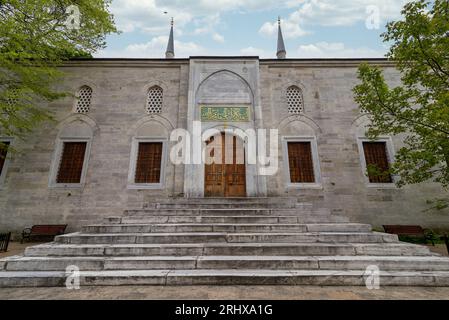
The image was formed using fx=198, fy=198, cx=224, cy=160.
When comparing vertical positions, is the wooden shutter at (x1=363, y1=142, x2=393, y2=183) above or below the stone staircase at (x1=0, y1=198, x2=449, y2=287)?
above

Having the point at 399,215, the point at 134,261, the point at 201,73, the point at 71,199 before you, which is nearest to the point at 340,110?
the point at 399,215

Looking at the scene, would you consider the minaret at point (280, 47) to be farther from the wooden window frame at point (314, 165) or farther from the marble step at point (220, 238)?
the marble step at point (220, 238)

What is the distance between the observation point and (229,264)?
127 inches

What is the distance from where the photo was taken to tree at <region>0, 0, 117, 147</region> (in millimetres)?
6570

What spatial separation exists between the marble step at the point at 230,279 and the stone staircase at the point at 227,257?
1 centimetres

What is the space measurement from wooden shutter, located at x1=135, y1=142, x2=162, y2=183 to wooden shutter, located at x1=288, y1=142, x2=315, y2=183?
19.4 ft

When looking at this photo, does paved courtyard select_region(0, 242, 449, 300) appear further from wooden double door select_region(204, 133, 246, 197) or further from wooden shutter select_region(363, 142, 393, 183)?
wooden shutter select_region(363, 142, 393, 183)

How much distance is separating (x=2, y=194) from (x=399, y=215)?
16.4 m

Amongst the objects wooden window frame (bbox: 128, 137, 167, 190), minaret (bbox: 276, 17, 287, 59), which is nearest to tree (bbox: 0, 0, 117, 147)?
wooden window frame (bbox: 128, 137, 167, 190)

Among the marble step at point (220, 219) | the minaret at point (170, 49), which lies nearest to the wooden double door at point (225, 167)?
the marble step at point (220, 219)

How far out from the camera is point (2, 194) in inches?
323

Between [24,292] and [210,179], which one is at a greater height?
[210,179]

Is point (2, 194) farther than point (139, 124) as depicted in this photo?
No
